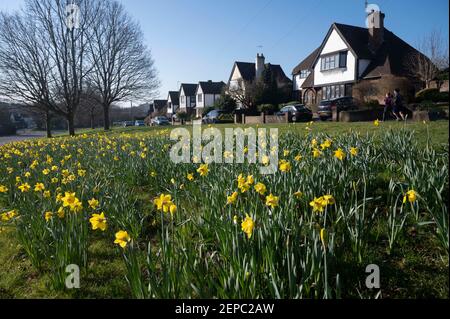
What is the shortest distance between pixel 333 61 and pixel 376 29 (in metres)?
4.66

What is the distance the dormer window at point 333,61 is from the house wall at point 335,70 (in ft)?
1.02

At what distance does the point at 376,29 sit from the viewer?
1146 inches

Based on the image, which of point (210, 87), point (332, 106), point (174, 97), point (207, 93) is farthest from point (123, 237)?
point (174, 97)

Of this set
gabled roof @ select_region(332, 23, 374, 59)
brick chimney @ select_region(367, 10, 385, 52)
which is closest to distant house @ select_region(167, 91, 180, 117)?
gabled roof @ select_region(332, 23, 374, 59)

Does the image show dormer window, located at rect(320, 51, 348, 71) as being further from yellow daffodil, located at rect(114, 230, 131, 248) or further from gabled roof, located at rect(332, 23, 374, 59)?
yellow daffodil, located at rect(114, 230, 131, 248)

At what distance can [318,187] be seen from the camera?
3162 millimetres

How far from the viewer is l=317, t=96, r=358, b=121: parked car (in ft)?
67.7

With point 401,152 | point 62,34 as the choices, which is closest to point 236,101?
point 62,34

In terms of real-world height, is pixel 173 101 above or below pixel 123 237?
above

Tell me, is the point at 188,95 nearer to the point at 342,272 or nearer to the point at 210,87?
the point at 210,87

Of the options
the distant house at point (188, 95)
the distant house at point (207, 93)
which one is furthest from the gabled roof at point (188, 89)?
Result: the distant house at point (207, 93)

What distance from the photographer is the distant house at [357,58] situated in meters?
26.9
